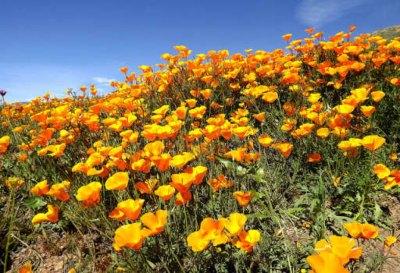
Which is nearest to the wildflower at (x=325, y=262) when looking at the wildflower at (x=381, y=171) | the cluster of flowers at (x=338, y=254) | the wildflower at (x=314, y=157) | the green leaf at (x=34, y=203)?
the cluster of flowers at (x=338, y=254)

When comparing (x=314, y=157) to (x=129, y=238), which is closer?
(x=129, y=238)

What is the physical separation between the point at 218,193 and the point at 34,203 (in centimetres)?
176

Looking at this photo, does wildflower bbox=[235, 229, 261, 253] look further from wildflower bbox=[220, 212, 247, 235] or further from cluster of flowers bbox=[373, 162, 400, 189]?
cluster of flowers bbox=[373, 162, 400, 189]

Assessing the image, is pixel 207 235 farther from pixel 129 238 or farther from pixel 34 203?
pixel 34 203

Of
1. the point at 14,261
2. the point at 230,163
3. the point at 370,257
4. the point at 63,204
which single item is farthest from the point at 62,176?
the point at 370,257

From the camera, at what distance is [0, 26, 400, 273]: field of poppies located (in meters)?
2.89

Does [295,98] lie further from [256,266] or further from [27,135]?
[27,135]

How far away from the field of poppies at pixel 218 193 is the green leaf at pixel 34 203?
0.02m

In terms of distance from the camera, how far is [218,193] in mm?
3928

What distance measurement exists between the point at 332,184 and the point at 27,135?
4.77 metres

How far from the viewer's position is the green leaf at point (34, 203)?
13.2 feet

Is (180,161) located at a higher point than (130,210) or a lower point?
higher

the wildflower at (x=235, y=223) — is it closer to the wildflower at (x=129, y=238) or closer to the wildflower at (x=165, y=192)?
the wildflower at (x=129, y=238)

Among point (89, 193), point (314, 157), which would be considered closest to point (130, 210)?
point (89, 193)
